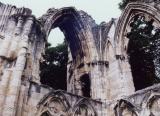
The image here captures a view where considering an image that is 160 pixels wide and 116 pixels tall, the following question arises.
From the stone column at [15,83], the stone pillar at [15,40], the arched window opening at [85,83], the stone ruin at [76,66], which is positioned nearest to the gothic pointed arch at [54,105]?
the stone ruin at [76,66]

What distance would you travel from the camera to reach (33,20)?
8500 mm

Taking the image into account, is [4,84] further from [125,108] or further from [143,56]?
[143,56]

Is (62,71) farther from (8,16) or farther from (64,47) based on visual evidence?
(8,16)

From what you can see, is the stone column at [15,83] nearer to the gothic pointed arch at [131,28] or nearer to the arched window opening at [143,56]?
the gothic pointed arch at [131,28]

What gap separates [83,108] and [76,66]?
8.89 ft

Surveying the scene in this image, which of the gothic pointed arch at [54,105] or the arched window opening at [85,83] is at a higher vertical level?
the arched window opening at [85,83]

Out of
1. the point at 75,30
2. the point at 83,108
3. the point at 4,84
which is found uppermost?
the point at 75,30

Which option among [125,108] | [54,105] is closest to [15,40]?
[54,105]

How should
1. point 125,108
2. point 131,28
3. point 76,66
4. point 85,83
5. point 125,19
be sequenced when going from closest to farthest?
1. point 125,108
2. point 125,19
3. point 131,28
4. point 76,66
5. point 85,83

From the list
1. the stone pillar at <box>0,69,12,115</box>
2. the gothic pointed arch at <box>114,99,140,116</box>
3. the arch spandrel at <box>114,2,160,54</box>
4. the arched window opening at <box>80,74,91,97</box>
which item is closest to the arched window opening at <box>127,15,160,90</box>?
the arched window opening at <box>80,74,91,97</box>

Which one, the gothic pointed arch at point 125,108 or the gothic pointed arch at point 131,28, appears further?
the gothic pointed arch at point 131,28

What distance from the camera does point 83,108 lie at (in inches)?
345

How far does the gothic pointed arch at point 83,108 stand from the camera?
8487 mm

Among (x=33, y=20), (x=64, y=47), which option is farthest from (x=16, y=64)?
(x=64, y=47)
